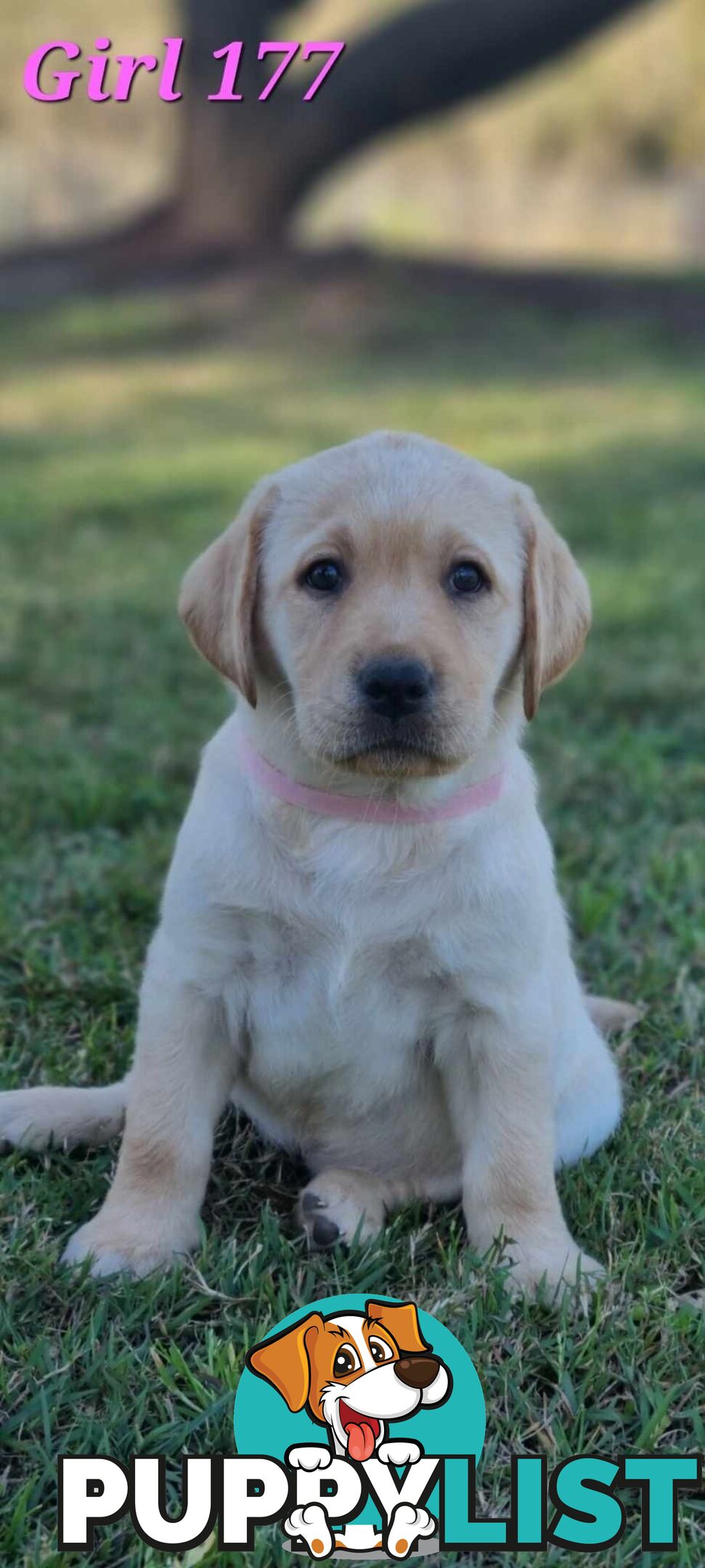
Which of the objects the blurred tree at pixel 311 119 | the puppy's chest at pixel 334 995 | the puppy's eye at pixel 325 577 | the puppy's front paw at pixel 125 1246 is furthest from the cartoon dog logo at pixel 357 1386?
the blurred tree at pixel 311 119

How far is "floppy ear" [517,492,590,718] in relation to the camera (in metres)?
2.63

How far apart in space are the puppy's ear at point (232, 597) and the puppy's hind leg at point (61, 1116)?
832 millimetres

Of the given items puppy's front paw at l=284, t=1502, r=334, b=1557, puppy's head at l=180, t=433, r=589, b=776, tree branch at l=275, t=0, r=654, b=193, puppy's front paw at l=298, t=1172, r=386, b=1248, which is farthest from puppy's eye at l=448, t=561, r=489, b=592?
tree branch at l=275, t=0, r=654, b=193

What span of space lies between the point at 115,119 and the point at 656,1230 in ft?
54.1

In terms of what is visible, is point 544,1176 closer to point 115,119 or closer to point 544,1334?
point 544,1334

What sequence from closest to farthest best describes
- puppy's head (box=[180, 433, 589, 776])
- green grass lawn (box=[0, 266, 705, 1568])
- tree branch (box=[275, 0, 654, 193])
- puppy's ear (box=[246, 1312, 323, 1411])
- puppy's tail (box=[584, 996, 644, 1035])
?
1. puppy's ear (box=[246, 1312, 323, 1411])
2. green grass lawn (box=[0, 266, 705, 1568])
3. puppy's head (box=[180, 433, 589, 776])
4. puppy's tail (box=[584, 996, 644, 1035])
5. tree branch (box=[275, 0, 654, 193])

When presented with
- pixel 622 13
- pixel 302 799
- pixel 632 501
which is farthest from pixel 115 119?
pixel 302 799

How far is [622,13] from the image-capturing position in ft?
59.0

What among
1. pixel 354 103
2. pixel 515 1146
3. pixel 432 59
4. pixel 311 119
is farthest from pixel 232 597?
pixel 432 59

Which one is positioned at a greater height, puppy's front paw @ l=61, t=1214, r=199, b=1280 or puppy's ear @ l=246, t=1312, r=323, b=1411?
puppy's ear @ l=246, t=1312, r=323, b=1411

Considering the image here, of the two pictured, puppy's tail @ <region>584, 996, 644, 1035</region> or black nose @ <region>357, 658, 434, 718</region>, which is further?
puppy's tail @ <region>584, 996, 644, 1035</region>

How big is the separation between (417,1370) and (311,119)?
17.5 metres

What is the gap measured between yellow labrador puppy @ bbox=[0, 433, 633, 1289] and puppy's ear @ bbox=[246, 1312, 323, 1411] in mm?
391

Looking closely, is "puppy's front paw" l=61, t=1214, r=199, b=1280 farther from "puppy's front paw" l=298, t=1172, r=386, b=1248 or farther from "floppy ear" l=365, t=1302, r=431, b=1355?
"floppy ear" l=365, t=1302, r=431, b=1355
